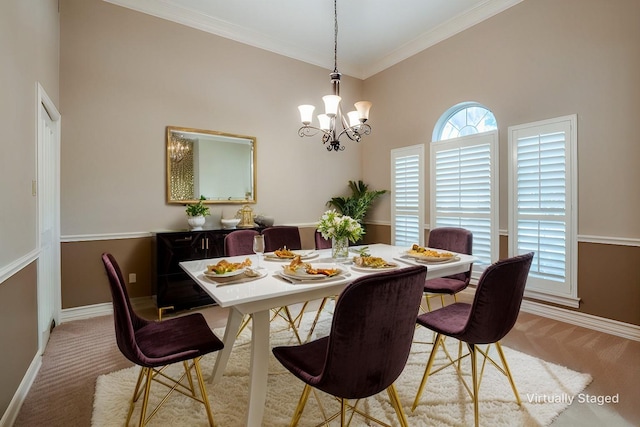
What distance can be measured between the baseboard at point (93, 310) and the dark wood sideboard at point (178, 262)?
7.3 inches

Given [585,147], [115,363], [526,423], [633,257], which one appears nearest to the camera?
[526,423]

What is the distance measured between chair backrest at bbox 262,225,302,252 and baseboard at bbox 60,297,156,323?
1669mm

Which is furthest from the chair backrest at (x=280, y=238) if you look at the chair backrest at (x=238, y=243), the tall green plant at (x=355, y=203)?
the tall green plant at (x=355, y=203)

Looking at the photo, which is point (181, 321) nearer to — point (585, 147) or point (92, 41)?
point (92, 41)

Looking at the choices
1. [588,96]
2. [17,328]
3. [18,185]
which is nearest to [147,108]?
[18,185]

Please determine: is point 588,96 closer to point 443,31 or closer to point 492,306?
point 443,31

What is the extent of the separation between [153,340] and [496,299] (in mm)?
1801

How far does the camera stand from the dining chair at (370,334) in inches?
46.4

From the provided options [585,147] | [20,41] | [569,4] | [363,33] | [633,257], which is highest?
[363,33]

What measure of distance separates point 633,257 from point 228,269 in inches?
134

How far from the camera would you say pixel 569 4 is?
10.3 feet

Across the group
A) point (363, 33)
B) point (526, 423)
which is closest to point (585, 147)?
point (526, 423)

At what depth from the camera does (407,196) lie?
4785mm

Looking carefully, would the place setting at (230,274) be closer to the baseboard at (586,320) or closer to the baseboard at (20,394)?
the baseboard at (20,394)
